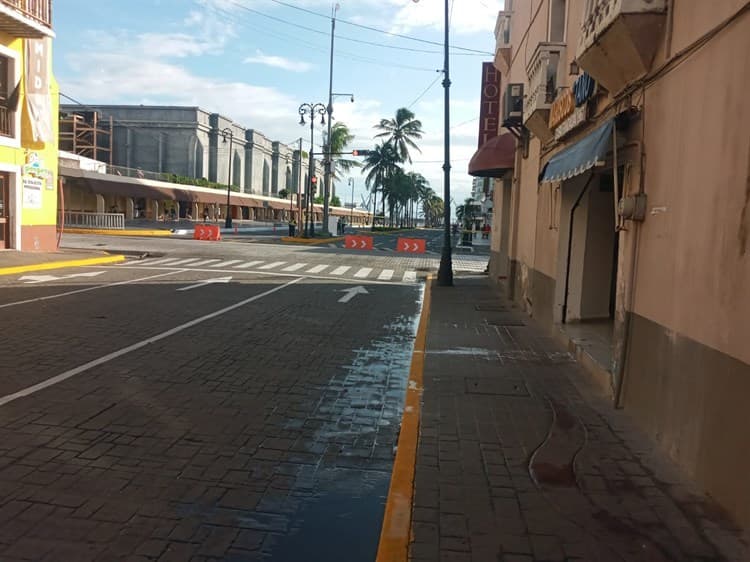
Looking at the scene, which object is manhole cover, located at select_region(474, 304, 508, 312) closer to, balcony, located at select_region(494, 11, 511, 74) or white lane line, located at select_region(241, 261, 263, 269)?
balcony, located at select_region(494, 11, 511, 74)

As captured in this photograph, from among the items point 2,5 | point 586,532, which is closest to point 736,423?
point 586,532

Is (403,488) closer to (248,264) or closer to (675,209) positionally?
(675,209)

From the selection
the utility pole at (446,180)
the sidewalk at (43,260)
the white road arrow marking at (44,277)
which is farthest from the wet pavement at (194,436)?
the utility pole at (446,180)

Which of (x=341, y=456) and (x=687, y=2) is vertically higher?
(x=687, y=2)

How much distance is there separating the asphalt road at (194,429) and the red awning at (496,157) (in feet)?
18.8

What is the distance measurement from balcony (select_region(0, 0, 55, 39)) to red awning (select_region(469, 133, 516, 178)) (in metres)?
14.2

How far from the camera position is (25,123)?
67.8 feet

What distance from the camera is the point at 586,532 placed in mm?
3824

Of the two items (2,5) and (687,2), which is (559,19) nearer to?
(687,2)

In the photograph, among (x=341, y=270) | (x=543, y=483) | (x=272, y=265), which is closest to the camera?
(x=543, y=483)

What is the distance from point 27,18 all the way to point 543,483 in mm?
21171

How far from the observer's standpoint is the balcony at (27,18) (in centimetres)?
1881

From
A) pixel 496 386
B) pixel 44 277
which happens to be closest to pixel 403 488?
pixel 496 386

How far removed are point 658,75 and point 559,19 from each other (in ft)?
20.9
